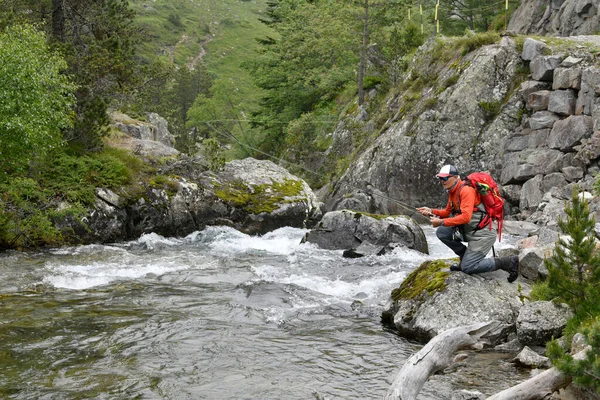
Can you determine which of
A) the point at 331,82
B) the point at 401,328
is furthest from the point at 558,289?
the point at 331,82

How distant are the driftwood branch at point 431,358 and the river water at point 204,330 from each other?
474 millimetres

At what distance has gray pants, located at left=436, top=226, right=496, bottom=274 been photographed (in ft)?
32.9

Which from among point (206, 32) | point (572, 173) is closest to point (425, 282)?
point (572, 173)

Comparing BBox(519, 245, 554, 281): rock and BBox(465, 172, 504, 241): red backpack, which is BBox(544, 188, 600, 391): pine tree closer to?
BBox(465, 172, 504, 241): red backpack

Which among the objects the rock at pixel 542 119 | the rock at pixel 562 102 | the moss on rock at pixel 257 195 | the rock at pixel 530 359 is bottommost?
the moss on rock at pixel 257 195

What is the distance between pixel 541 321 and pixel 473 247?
1732 mm

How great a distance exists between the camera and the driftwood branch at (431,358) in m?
6.54

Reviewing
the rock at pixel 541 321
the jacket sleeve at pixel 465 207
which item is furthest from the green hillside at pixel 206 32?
the rock at pixel 541 321

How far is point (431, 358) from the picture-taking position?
7.21m

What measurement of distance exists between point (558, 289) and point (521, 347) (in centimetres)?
122

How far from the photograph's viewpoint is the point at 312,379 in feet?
27.2

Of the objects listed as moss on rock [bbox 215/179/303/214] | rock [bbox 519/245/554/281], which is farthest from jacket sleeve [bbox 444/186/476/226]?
moss on rock [bbox 215/179/303/214]

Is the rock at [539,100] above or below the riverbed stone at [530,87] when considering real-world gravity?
below

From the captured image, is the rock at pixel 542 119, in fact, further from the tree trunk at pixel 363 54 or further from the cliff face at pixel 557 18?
the tree trunk at pixel 363 54
